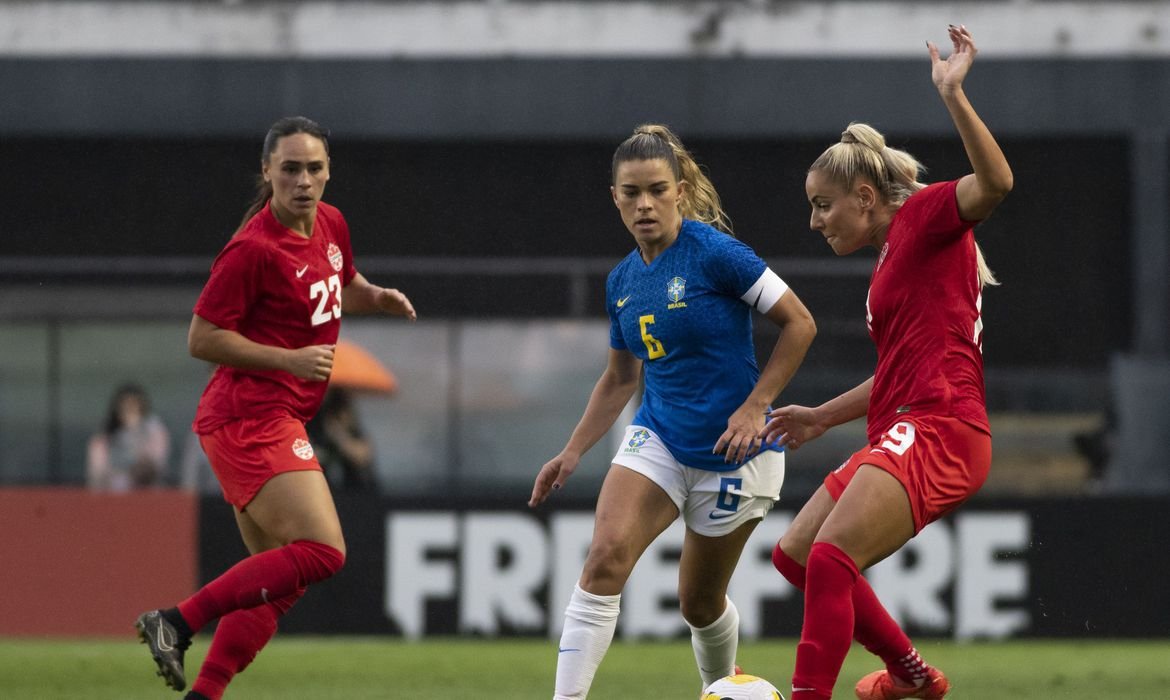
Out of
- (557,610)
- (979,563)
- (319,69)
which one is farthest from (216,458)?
(319,69)

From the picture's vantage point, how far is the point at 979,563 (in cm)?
1212

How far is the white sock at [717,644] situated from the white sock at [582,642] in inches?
22.6

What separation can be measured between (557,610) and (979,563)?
2680mm

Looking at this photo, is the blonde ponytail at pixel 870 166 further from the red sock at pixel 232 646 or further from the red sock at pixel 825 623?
the red sock at pixel 232 646

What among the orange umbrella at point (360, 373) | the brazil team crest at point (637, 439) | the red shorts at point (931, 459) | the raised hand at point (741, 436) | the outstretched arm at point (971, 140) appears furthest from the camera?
the orange umbrella at point (360, 373)

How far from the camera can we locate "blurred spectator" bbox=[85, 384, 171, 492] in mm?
14164

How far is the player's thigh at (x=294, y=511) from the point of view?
659cm

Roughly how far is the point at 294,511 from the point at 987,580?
260 inches

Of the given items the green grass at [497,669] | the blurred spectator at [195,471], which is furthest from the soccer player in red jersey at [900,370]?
the blurred spectator at [195,471]

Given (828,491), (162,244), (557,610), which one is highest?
(162,244)

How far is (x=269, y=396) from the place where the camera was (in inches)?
266

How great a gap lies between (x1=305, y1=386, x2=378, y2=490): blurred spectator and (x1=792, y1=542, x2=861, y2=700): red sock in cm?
797

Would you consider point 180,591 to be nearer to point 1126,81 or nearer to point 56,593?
point 56,593

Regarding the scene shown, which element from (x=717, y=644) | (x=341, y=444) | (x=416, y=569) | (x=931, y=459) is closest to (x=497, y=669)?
(x=416, y=569)
